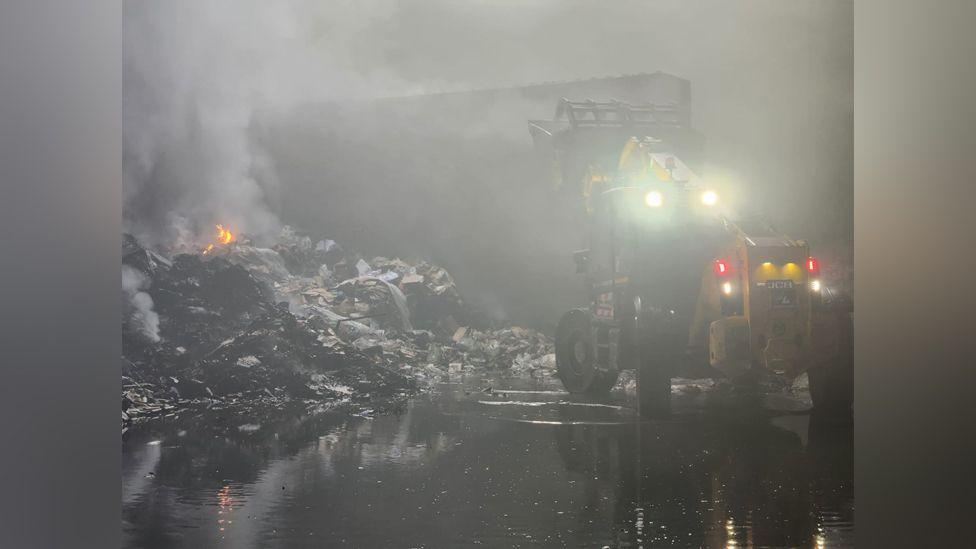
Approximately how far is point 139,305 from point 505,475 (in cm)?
342

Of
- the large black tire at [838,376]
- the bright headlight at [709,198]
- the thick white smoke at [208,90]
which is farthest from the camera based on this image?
the thick white smoke at [208,90]

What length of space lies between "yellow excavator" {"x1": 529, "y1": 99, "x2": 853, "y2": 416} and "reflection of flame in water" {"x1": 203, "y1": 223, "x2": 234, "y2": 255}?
274 cm

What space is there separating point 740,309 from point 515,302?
199 cm

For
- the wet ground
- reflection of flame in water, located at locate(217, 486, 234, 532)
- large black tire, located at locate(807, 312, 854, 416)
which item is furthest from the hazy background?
reflection of flame in water, located at locate(217, 486, 234, 532)

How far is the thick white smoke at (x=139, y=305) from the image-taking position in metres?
7.52

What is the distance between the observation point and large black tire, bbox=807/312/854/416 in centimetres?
701

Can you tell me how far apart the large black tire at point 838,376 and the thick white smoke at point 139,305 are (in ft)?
17.2

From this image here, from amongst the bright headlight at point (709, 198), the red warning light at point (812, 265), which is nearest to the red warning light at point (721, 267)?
the bright headlight at point (709, 198)

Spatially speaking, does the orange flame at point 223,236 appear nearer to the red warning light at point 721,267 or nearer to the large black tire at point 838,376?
the red warning light at point 721,267

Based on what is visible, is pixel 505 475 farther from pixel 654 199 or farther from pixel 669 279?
pixel 654 199

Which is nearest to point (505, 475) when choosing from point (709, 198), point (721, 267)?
point (721, 267)

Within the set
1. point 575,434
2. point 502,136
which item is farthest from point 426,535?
point 502,136
